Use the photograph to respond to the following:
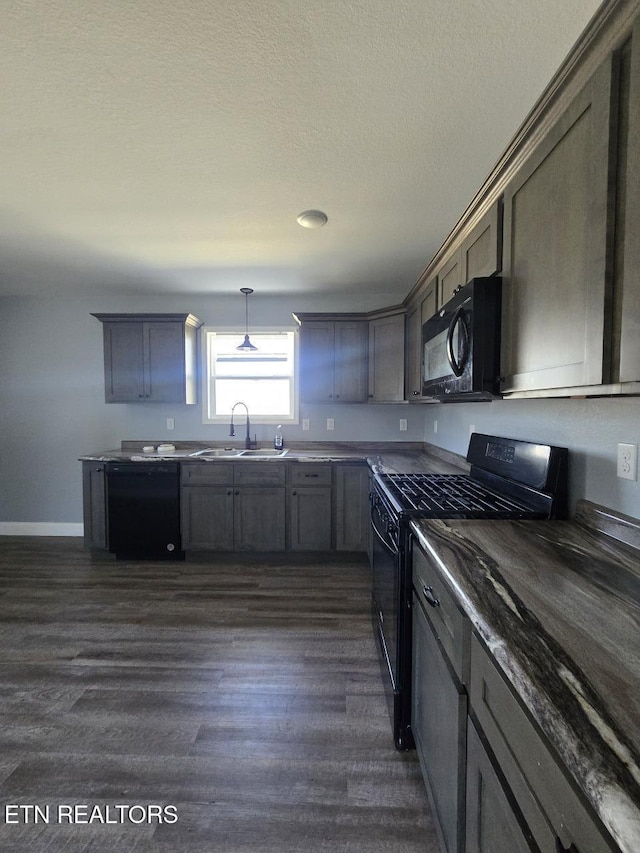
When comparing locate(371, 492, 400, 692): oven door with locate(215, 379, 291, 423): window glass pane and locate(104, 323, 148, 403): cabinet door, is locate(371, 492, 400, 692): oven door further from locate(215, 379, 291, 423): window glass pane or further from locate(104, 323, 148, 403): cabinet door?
locate(104, 323, 148, 403): cabinet door

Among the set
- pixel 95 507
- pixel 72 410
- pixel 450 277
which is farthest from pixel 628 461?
pixel 72 410

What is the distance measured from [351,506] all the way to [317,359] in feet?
4.63

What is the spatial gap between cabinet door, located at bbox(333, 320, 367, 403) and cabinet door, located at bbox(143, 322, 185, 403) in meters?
1.49

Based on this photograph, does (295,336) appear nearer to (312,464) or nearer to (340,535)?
(312,464)

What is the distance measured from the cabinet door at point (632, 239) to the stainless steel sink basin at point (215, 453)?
3002mm

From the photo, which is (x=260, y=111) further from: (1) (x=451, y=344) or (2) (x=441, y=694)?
(2) (x=441, y=694)

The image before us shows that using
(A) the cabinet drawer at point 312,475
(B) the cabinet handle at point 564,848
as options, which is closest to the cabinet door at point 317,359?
(A) the cabinet drawer at point 312,475

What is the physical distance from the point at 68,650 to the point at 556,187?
305 centimetres

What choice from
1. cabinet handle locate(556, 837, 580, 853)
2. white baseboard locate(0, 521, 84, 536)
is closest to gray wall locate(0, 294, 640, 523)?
white baseboard locate(0, 521, 84, 536)

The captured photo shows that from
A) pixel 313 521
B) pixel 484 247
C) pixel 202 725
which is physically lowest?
pixel 202 725

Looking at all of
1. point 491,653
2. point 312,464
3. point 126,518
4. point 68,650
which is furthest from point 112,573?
point 491,653

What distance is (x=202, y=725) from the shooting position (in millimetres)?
1643

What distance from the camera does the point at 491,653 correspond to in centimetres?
74

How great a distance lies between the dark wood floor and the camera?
126 cm
